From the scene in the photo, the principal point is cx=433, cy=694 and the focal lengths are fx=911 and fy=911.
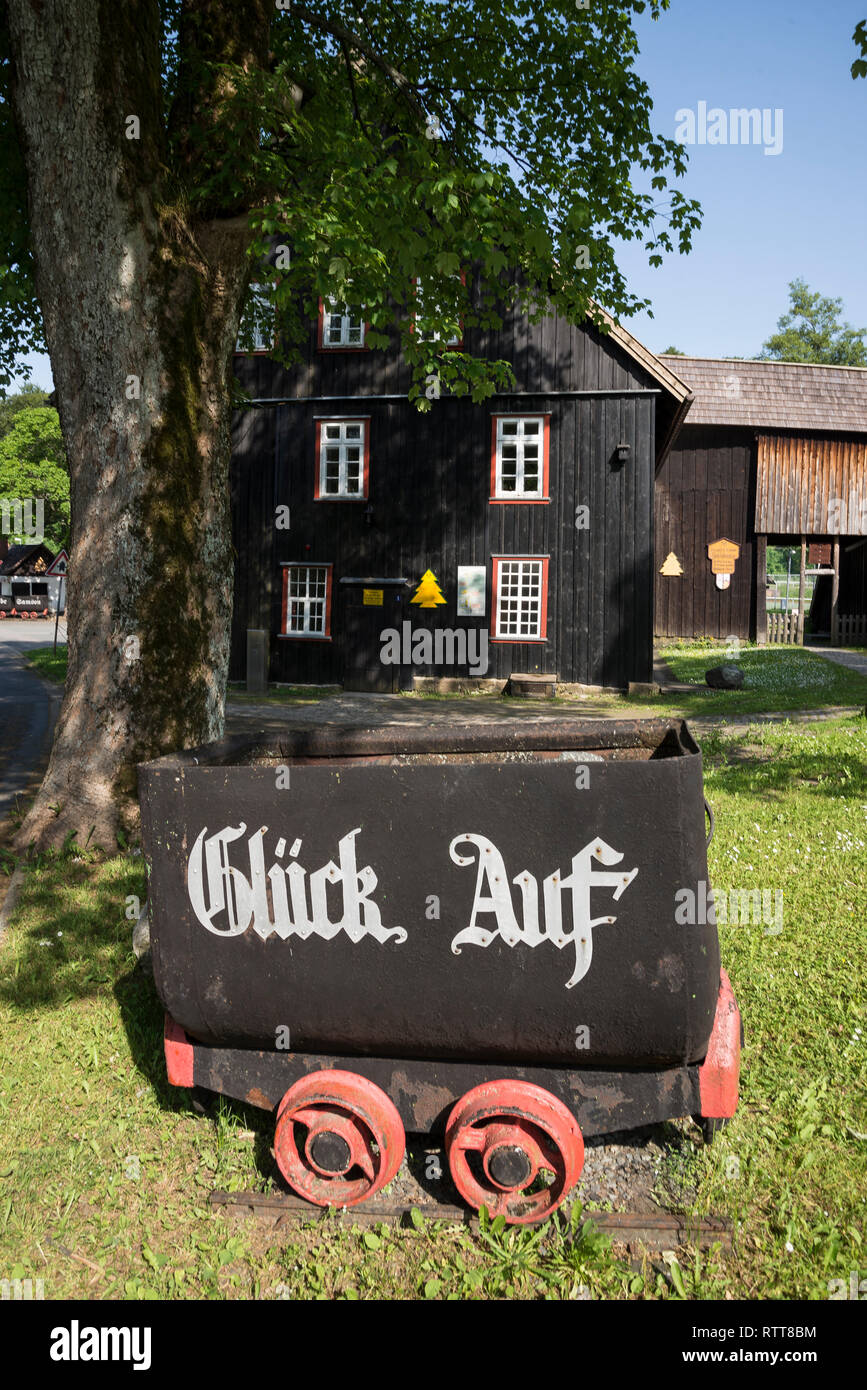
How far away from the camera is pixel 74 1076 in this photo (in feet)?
13.5

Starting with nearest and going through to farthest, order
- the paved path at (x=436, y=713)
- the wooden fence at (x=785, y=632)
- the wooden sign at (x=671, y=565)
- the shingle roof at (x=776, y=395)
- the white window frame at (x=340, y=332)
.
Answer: the paved path at (x=436, y=713) → the white window frame at (x=340, y=332) → the shingle roof at (x=776, y=395) → the wooden fence at (x=785, y=632) → the wooden sign at (x=671, y=565)

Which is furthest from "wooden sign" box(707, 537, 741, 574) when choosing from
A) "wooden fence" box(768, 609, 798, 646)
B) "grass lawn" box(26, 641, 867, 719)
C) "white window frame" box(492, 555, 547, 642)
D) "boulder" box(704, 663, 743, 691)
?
"white window frame" box(492, 555, 547, 642)

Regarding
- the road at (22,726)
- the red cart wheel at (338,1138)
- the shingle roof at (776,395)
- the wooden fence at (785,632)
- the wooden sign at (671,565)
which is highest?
the shingle roof at (776,395)

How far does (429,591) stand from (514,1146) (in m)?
18.5

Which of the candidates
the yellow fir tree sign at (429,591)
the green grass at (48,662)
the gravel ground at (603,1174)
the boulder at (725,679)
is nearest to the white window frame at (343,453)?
the yellow fir tree sign at (429,591)

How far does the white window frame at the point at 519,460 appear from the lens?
811 inches

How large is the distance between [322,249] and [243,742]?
19.1 ft

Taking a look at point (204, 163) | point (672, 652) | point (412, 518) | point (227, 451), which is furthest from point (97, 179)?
point (672, 652)

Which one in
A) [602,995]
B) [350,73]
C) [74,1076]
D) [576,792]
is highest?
[350,73]

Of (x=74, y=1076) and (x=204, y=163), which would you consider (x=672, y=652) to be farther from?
(x=74, y=1076)

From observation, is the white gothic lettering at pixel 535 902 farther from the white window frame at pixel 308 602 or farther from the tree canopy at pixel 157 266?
the white window frame at pixel 308 602

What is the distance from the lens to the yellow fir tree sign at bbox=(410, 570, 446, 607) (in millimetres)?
21047

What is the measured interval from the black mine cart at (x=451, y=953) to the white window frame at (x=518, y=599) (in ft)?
58.0

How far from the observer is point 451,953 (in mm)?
3070
